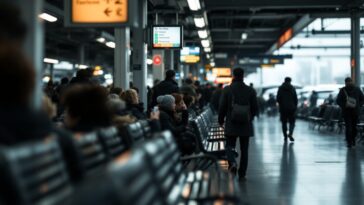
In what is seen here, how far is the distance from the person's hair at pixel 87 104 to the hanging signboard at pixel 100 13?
338 cm

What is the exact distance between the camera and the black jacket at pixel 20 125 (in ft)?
11.7

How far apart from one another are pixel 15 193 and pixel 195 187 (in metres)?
2.72

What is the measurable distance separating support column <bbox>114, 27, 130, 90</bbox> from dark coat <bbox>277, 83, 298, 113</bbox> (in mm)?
5370

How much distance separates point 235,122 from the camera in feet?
33.7

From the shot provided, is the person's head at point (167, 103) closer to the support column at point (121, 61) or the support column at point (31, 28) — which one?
the support column at point (31, 28)

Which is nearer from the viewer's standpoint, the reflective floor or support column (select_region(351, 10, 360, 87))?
the reflective floor

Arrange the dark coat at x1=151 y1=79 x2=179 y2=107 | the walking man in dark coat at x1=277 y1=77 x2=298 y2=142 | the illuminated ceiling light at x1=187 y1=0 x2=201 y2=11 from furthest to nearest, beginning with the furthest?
the walking man in dark coat at x1=277 y1=77 x2=298 y2=142
the illuminated ceiling light at x1=187 y1=0 x2=201 y2=11
the dark coat at x1=151 y1=79 x2=179 y2=107

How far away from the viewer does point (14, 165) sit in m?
2.92

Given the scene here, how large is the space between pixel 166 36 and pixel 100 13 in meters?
9.99

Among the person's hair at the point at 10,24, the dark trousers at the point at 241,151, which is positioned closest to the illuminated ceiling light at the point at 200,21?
the dark trousers at the point at 241,151

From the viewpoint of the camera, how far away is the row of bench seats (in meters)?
Result: 2.70

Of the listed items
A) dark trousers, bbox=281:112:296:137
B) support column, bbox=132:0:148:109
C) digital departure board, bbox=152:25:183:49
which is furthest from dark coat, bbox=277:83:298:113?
support column, bbox=132:0:148:109

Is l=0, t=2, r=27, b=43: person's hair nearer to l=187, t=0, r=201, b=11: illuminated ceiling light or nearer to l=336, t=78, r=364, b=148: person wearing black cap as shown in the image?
l=336, t=78, r=364, b=148: person wearing black cap

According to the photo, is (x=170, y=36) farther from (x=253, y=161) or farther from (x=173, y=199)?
(x=173, y=199)
